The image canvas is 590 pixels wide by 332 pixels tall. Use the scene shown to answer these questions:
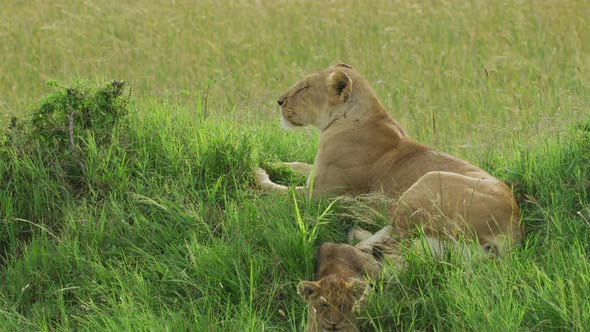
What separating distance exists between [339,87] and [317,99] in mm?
227

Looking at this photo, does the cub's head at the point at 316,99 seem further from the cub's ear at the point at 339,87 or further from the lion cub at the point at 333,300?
the lion cub at the point at 333,300

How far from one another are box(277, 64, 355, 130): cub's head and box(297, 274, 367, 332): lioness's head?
221cm

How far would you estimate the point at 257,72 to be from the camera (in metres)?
10.3

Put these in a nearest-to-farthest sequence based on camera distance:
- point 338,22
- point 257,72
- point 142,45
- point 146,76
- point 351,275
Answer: point 351,275 < point 146,76 < point 257,72 < point 142,45 < point 338,22

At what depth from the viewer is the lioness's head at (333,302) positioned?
162 inches

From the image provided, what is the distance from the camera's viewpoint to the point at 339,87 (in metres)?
6.18

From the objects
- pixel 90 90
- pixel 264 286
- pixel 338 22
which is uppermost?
pixel 90 90

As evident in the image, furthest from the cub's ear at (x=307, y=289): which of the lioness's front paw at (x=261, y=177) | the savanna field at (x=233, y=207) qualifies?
the lioness's front paw at (x=261, y=177)

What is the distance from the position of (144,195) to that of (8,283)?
3.27 feet

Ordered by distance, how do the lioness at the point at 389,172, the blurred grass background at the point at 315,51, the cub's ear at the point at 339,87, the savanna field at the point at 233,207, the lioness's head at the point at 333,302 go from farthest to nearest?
the blurred grass background at the point at 315,51 < the cub's ear at the point at 339,87 < the lioness at the point at 389,172 < the savanna field at the point at 233,207 < the lioness's head at the point at 333,302

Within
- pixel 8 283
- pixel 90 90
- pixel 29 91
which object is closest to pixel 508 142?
pixel 90 90

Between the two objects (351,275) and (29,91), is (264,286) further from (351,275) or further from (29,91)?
(29,91)

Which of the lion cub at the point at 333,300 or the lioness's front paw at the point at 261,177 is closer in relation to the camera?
the lion cub at the point at 333,300

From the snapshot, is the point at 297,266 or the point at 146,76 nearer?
the point at 297,266
